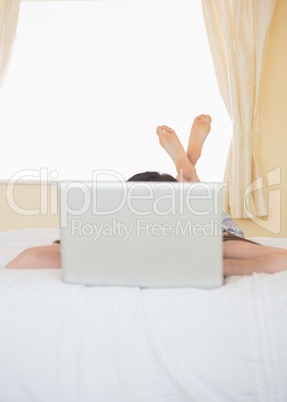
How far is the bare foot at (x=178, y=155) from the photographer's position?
2.73 m

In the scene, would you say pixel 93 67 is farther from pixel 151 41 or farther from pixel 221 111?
pixel 221 111

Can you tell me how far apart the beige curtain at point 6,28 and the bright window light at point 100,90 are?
171 millimetres

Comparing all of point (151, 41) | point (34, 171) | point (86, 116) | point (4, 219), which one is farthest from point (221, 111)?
point (4, 219)

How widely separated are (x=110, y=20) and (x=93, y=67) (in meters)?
0.42

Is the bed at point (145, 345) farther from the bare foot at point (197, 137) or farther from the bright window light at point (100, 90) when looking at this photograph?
the bright window light at point (100, 90)

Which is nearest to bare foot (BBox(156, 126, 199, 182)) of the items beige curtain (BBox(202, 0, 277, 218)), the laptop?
beige curtain (BBox(202, 0, 277, 218))

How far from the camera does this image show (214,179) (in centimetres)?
396

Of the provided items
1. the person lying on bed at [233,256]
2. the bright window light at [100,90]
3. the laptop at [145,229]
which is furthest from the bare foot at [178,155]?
the laptop at [145,229]

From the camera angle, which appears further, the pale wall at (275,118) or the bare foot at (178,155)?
the pale wall at (275,118)

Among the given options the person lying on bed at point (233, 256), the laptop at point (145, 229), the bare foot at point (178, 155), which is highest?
the bare foot at point (178, 155)

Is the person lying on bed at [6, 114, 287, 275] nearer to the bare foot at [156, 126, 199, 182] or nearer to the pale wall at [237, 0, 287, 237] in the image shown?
the bare foot at [156, 126, 199, 182]

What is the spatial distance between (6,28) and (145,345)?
344 cm

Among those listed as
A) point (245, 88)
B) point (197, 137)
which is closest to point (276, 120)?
point (245, 88)

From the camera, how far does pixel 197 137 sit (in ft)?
9.75
